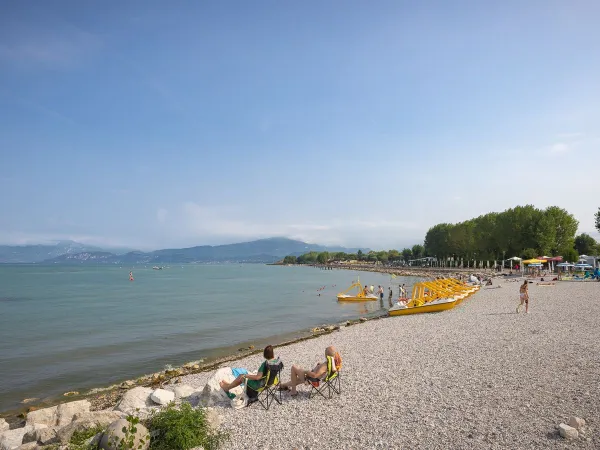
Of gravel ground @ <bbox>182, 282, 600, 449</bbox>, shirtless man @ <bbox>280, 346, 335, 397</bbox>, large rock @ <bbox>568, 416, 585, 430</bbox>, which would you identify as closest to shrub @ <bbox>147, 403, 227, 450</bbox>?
gravel ground @ <bbox>182, 282, 600, 449</bbox>

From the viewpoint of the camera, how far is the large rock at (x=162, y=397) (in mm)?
9617

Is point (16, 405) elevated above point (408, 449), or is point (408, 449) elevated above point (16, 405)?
point (408, 449)

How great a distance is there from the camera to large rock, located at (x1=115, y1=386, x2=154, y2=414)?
9.38 m

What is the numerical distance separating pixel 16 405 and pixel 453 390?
13182 millimetres

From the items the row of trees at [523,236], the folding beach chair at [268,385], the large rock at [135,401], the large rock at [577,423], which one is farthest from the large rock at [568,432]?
the row of trees at [523,236]

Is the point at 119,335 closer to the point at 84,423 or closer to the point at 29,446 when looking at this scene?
the point at 29,446

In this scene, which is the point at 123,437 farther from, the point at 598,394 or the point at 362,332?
the point at 362,332

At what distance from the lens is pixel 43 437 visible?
7.39 metres

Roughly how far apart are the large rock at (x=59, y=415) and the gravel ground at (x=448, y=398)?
3.53 metres

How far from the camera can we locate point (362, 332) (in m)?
20.1

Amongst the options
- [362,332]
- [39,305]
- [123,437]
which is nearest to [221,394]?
[123,437]

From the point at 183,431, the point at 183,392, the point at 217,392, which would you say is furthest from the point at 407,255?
the point at 183,431

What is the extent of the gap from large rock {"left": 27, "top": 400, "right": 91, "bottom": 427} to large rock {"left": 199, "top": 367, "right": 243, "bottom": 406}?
109 inches

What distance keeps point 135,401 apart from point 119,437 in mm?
3826
